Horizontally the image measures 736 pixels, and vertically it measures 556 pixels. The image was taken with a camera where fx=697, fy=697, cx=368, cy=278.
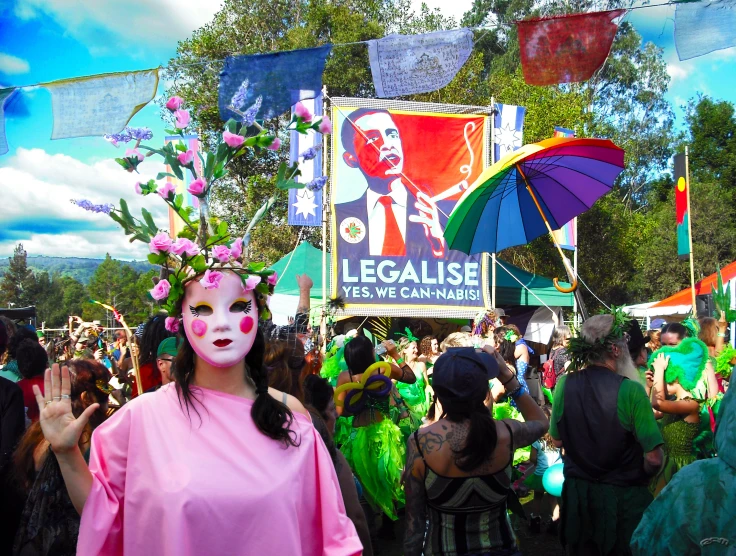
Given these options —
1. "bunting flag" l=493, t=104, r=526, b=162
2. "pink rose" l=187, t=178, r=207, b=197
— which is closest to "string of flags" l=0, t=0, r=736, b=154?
"pink rose" l=187, t=178, r=207, b=197

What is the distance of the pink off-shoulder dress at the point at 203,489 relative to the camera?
2.02m

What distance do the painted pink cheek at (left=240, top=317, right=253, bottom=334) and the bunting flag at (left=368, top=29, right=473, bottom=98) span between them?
14.5 ft

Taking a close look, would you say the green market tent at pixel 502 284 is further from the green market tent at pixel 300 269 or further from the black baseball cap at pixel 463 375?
the black baseball cap at pixel 463 375

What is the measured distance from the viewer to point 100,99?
591 centimetres

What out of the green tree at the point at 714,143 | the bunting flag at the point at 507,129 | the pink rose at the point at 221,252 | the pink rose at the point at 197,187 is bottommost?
the pink rose at the point at 221,252

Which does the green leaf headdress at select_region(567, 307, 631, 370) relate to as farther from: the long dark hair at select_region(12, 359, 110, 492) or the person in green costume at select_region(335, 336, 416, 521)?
the long dark hair at select_region(12, 359, 110, 492)

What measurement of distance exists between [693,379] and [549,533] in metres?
2.18

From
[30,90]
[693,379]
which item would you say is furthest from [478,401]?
[30,90]

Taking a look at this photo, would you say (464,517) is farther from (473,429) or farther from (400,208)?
(400,208)

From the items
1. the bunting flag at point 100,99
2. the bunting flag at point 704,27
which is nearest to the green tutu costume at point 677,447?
the bunting flag at point 704,27

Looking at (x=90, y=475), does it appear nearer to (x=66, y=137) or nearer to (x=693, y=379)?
(x=693, y=379)

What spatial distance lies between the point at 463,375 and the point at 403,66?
4.18 metres

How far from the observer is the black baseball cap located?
2922 millimetres

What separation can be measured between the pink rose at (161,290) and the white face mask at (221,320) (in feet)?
0.23
